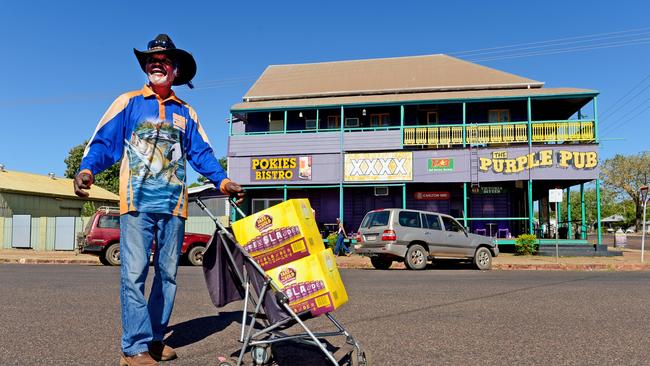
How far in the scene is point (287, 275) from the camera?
330 centimetres

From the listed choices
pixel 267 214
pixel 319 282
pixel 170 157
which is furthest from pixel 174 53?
pixel 319 282

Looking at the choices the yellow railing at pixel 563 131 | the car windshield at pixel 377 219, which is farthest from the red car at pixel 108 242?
the yellow railing at pixel 563 131

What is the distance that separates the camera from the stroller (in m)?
3.12

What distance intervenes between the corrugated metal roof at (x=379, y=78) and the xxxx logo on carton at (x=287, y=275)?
21.2 metres

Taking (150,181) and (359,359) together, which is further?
(150,181)

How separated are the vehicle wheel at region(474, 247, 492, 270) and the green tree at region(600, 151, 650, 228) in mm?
61297

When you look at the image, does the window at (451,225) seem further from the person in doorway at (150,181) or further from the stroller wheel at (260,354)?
the stroller wheel at (260,354)

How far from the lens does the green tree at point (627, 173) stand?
66.4 metres

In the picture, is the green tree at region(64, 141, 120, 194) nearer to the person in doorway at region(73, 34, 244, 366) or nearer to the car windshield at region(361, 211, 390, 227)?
the car windshield at region(361, 211, 390, 227)

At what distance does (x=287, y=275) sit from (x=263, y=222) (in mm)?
380

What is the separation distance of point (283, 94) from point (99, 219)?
11458mm

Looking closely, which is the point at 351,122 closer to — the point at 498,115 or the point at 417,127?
the point at 417,127

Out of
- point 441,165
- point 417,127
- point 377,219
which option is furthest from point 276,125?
point 377,219

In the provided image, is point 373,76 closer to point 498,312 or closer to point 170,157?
point 498,312
